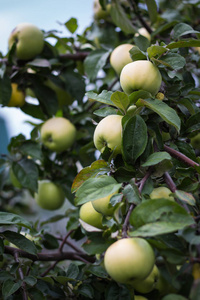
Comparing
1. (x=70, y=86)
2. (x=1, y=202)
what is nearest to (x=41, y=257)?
(x=70, y=86)

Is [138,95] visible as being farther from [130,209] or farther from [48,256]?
[48,256]

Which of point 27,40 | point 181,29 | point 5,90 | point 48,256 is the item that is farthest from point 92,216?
point 27,40

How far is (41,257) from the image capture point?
0.74m

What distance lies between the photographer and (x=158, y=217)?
0.40 meters

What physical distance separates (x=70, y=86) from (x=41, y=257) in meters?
0.56

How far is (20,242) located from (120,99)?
0.33 metres

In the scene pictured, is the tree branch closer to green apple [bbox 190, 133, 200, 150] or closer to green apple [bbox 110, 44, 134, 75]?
green apple [bbox 190, 133, 200, 150]

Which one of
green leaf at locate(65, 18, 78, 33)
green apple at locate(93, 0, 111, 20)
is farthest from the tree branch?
A: green apple at locate(93, 0, 111, 20)

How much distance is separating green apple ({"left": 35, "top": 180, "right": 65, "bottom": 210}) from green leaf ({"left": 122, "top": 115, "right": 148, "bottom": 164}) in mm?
632

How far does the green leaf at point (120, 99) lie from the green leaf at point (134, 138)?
4 cm

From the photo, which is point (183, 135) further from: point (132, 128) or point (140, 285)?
point (140, 285)

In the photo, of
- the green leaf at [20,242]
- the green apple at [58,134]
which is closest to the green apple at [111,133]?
the green leaf at [20,242]

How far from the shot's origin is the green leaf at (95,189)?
459 millimetres

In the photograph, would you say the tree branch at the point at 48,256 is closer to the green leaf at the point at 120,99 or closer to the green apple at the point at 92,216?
the green apple at the point at 92,216
